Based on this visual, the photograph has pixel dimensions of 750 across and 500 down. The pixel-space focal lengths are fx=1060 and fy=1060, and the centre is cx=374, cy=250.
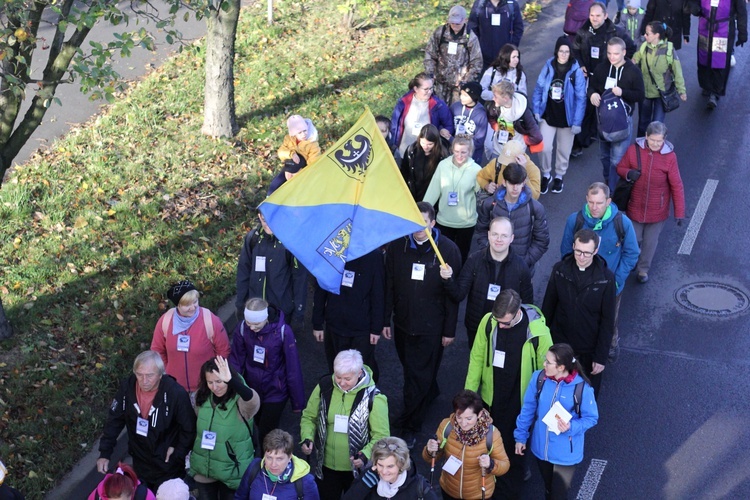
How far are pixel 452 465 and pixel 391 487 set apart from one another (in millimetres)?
902

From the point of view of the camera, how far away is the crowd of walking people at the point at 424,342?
767cm

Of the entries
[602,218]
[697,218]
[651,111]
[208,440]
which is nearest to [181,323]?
[208,440]

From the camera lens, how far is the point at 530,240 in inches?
397

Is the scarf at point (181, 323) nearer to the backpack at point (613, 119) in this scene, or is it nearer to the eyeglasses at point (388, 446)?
the eyeglasses at point (388, 446)

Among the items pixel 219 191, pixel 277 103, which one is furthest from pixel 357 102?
pixel 219 191

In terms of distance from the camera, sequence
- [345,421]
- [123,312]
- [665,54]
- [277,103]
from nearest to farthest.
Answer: [345,421] < [123,312] < [665,54] < [277,103]

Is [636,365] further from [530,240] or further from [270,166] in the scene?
[270,166]

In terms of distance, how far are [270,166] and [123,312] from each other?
3765 mm

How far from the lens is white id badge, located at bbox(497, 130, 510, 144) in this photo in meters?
12.2

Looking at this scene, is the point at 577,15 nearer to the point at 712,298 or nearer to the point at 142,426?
the point at 712,298

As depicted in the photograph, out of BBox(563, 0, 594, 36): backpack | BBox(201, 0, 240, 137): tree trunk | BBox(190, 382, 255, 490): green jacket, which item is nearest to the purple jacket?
BBox(190, 382, 255, 490): green jacket

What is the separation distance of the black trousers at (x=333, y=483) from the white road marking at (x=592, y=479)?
1932 millimetres

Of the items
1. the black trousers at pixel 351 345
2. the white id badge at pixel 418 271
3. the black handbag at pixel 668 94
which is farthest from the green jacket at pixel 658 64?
the black trousers at pixel 351 345

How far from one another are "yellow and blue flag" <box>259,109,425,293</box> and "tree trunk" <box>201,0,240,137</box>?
6315mm
